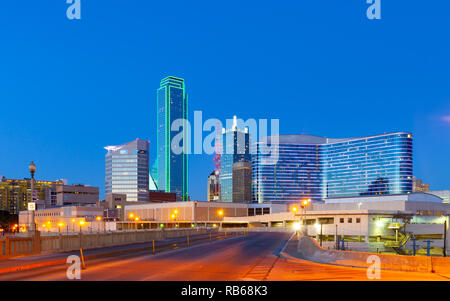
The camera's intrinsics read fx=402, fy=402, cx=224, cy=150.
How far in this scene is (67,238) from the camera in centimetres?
3039

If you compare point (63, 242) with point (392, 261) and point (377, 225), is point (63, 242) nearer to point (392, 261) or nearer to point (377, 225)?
point (392, 261)

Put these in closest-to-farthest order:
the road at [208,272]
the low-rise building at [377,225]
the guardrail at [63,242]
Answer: the road at [208,272]
the guardrail at [63,242]
the low-rise building at [377,225]

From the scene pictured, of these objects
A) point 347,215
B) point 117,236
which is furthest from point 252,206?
point 117,236

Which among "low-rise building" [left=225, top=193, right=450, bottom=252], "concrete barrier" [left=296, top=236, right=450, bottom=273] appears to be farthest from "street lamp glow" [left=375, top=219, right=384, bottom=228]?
"concrete barrier" [left=296, top=236, right=450, bottom=273]

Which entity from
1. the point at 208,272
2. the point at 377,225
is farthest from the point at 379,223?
the point at 208,272

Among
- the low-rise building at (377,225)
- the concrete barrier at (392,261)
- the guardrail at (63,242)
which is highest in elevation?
the concrete barrier at (392,261)

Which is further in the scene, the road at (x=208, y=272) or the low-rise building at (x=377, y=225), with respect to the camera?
the low-rise building at (x=377, y=225)

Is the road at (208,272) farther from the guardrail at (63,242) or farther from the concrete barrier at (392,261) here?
the guardrail at (63,242)

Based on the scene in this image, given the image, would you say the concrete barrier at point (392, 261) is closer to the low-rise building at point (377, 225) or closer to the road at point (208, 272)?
the road at point (208, 272)

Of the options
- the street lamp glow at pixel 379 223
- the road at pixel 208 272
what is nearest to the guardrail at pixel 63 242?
the road at pixel 208 272

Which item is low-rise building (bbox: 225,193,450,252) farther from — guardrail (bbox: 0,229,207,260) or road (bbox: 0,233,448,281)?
road (bbox: 0,233,448,281)

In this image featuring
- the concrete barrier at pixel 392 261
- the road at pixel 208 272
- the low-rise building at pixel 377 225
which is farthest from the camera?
the low-rise building at pixel 377 225

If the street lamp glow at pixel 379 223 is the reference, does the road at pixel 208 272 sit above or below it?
above
